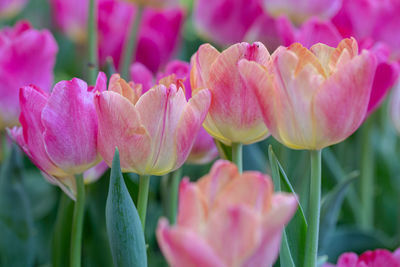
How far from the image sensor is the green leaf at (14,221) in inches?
22.1

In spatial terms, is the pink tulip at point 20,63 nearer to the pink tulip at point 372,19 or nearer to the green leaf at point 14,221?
the green leaf at point 14,221

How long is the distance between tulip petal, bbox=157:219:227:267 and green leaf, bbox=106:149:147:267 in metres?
0.13

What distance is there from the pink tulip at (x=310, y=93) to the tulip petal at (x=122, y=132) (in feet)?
0.23

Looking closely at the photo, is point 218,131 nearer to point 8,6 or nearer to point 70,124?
point 70,124

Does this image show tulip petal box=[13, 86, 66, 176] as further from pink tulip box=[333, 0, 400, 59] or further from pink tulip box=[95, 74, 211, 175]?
pink tulip box=[333, 0, 400, 59]

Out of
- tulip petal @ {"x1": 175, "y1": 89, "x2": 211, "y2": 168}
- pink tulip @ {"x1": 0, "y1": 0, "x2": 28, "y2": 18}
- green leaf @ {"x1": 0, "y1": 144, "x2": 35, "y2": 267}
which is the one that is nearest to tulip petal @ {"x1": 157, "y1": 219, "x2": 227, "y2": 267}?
tulip petal @ {"x1": 175, "y1": 89, "x2": 211, "y2": 168}

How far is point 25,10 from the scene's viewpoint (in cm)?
139

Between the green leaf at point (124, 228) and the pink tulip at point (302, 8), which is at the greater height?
the pink tulip at point (302, 8)

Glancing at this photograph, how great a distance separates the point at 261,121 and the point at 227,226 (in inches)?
5.9

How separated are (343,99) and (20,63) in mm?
336

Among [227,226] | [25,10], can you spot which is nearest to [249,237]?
[227,226]

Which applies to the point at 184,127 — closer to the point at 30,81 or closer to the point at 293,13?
the point at 30,81

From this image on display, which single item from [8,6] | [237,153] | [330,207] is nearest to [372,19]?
[330,207]

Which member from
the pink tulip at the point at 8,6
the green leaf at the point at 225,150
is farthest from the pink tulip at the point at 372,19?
the pink tulip at the point at 8,6
